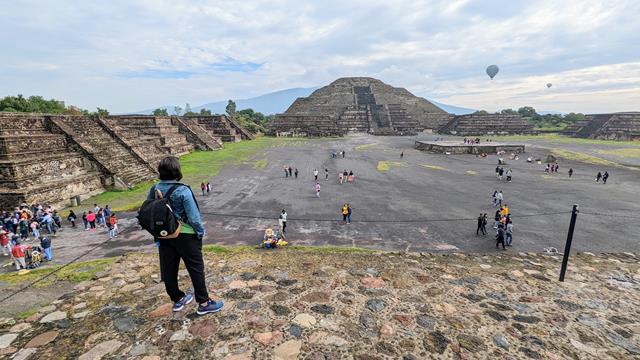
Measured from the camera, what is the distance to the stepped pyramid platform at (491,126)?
70875 millimetres

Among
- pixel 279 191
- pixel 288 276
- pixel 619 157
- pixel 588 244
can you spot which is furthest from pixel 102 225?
pixel 619 157

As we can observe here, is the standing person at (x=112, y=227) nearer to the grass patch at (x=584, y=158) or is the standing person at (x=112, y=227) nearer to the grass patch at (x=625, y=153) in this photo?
the grass patch at (x=584, y=158)

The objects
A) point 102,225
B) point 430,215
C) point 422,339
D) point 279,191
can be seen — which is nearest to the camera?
point 422,339

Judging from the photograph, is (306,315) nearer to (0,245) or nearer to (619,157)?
(0,245)

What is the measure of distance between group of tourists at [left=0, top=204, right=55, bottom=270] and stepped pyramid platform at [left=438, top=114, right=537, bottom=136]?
7317 cm

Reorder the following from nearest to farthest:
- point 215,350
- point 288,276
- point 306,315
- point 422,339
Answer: point 215,350 → point 422,339 → point 306,315 → point 288,276

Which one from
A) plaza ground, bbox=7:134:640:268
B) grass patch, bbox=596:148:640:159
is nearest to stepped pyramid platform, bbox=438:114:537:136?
grass patch, bbox=596:148:640:159

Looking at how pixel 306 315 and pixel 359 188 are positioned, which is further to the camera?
pixel 359 188

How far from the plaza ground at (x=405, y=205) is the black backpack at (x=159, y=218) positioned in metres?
8.28

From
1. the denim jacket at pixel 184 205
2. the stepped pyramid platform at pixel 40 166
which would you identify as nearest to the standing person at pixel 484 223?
the denim jacket at pixel 184 205

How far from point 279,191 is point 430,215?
10.3 meters

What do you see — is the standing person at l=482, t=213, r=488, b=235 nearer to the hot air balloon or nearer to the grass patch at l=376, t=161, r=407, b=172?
the grass patch at l=376, t=161, r=407, b=172

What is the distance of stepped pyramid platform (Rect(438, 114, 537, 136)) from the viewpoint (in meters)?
70.9

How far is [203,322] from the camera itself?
14.9ft
